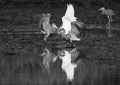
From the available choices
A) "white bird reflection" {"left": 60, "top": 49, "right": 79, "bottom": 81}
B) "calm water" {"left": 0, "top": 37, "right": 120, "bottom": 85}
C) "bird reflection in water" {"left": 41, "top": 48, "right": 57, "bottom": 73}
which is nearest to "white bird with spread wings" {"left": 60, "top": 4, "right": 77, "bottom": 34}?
"calm water" {"left": 0, "top": 37, "right": 120, "bottom": 85}

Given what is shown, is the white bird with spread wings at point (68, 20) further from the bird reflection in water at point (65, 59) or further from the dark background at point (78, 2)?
the dark background at point (78, 2)

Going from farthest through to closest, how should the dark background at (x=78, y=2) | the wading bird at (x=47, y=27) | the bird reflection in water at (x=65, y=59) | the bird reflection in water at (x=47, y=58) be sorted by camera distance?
the dark background at (x=78, y=2) < the wading bird at (x=47, y=27) < the bird reflection in water at (x=47, y=58) < the bird reflection in water at (x=65, y=59)

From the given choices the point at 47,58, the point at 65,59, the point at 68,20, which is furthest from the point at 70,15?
the point at 65,59

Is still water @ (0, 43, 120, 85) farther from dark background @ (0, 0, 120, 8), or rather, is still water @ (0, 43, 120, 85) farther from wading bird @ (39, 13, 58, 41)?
dark background @ (0, 0, 120, 8)

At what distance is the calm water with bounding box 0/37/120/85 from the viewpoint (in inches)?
498

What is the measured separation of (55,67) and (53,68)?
155 millimetres

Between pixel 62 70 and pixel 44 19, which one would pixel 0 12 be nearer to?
pixel 44 19

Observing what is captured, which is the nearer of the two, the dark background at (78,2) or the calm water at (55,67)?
the calm water at (55,67)

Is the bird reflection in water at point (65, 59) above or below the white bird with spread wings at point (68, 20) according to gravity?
below

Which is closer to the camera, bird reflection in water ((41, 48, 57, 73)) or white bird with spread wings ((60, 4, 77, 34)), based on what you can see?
bird reflection in water ((41, 48, 57, 73))

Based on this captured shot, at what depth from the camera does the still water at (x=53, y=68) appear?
41.4 feet

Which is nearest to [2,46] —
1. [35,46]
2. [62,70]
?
[35,46]

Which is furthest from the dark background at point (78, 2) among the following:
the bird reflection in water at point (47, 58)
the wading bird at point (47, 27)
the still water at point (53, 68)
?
the bird reflection in water at point (47, 58)

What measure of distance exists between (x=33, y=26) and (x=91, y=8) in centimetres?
504
